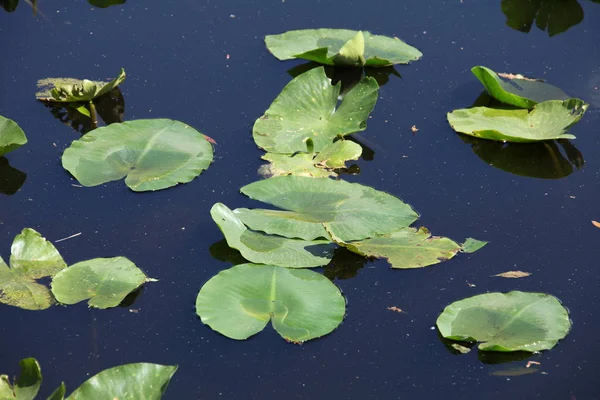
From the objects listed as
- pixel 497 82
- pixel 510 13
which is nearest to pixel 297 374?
pixel 497 82

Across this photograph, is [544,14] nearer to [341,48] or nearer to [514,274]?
[341,48]

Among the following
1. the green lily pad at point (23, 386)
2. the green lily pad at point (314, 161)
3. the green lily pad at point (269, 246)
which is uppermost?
the green lily pad at point (314, 161)

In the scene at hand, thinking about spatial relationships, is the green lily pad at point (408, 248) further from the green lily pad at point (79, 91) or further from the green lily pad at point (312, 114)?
the green lily pad at point (79, 91)

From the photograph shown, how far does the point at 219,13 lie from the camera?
2742mm

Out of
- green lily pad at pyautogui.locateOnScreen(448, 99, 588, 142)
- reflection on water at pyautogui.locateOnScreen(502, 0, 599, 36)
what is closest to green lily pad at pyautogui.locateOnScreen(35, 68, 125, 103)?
green lily pad at pyautogui.locateOnScreen(448, 99, 588, 142)

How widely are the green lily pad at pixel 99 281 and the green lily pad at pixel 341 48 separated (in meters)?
0.93

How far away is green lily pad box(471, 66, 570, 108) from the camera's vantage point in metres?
2.39

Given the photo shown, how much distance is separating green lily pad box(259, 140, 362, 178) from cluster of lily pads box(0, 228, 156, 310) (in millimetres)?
483

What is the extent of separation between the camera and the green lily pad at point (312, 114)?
2.24m

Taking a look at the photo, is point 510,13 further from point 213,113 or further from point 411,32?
point 213,113

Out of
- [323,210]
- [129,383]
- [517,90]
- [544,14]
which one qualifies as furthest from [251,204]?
[544,14]

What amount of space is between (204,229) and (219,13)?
1.00 metres

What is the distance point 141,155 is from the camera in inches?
84.8

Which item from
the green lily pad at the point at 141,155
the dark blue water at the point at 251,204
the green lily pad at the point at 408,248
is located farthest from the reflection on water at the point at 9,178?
the green lily pad at the point at 408,248
